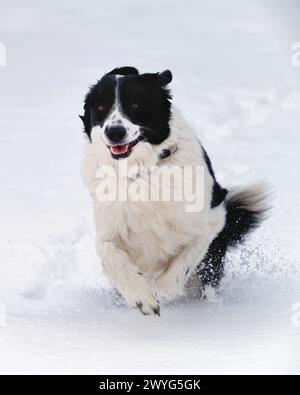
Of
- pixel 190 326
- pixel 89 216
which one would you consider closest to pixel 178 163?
pixel 190 326

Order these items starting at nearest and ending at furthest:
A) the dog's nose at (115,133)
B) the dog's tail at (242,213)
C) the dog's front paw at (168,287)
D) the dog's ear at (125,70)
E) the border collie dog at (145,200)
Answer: the dog's nose at (115,133), the border collie dog at (145,200), the dog's ear at (125,70), the dog's front paw at (168,287), the dog's tail at (242,213)

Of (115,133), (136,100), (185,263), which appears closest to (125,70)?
(136,100)

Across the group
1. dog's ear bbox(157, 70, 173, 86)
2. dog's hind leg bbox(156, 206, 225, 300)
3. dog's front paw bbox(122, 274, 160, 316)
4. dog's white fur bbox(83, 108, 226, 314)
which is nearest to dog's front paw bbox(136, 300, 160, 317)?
dog's front paw bbox(122, 274, 160, 316)

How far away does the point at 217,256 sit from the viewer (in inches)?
251

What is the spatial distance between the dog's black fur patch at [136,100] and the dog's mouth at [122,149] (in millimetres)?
92

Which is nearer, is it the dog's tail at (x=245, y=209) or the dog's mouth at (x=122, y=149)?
the dog's mouth at (x=122, y=149)

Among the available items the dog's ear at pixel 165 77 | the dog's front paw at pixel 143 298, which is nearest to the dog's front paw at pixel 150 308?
the dog's front paw at pixel 143 298

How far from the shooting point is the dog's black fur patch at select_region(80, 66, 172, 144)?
18.4ft

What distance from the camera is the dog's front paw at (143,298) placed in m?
5.48

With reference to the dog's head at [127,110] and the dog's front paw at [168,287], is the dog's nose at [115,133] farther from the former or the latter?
the dog's front paw at [168,287]

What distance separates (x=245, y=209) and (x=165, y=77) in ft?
4.22

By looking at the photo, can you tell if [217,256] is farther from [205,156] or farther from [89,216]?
[89,216]

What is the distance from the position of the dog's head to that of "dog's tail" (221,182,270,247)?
1.05 meters

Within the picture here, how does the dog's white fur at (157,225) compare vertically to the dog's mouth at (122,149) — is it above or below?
below
